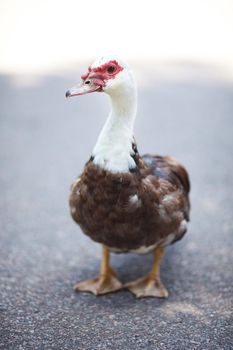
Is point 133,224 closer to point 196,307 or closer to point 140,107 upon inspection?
point 196,307

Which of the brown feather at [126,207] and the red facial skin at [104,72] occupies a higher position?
the red facial skin at [104,72]

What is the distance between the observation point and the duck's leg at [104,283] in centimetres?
351

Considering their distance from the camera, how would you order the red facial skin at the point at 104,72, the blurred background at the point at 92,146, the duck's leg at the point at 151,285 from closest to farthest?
the red facial skin at the point at 104,72 → the blurred background at the point at 92,146 → the duck's leg at the point at 151,285

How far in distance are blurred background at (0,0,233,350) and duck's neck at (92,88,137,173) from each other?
602mm

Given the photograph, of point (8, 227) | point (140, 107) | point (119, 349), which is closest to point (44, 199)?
point (8, 227)

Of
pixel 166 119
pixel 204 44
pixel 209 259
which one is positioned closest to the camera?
pixel 209 259

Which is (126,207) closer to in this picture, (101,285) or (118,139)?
(118,139)

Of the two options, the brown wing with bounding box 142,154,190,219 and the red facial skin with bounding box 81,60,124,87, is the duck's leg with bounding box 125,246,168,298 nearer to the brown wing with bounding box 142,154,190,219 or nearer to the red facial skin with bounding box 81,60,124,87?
the brown wing with bounding box 142,154,190,219

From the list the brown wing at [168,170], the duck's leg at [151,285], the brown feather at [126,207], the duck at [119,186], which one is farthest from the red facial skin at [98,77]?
the duck's leg at [151,285]

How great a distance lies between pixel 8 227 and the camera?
4.38m

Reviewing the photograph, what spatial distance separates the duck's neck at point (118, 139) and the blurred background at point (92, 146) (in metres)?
0.60

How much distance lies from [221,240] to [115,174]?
5.57 feet

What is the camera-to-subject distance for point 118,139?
10.0 feet

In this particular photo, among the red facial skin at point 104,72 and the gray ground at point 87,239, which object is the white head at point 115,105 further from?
the gray ground at point 87,239
